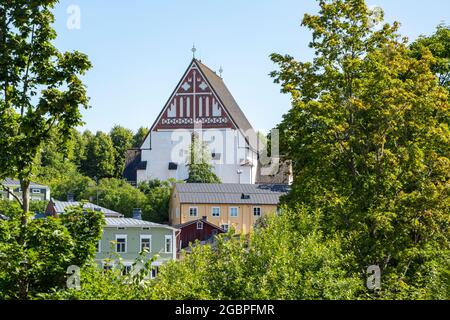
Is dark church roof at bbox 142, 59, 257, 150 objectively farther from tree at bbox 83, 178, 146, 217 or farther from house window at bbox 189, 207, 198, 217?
house window at bbox 189, 207, 198, 217

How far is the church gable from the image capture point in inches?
3388

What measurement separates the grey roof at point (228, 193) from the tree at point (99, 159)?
40427mm

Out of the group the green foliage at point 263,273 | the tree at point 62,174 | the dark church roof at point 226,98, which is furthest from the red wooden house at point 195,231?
the green foliage at point 263,273

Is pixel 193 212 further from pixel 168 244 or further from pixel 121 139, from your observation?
pixel 121 139

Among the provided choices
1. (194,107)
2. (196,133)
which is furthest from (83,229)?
(194,107)

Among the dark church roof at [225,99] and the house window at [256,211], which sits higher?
the dark church roof at [225,99]

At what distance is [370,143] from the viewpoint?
915 inches

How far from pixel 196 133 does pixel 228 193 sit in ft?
42.9

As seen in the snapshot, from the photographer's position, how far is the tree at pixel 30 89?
13.0 metres

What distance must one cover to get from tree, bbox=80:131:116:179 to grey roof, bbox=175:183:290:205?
4043 centimetres

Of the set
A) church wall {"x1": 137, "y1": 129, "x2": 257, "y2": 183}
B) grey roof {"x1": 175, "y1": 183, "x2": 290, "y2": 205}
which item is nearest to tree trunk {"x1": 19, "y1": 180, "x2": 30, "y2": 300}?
grey roof {"x1": 175, "y1": 183, "x2": 290, "y2": 205}

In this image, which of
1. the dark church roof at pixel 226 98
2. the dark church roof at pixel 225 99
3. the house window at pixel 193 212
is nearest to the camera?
the house window at pixel 193 212

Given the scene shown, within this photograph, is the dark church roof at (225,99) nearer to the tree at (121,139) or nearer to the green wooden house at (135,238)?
the tree at (121,139)

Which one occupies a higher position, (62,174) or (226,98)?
(226,98)
